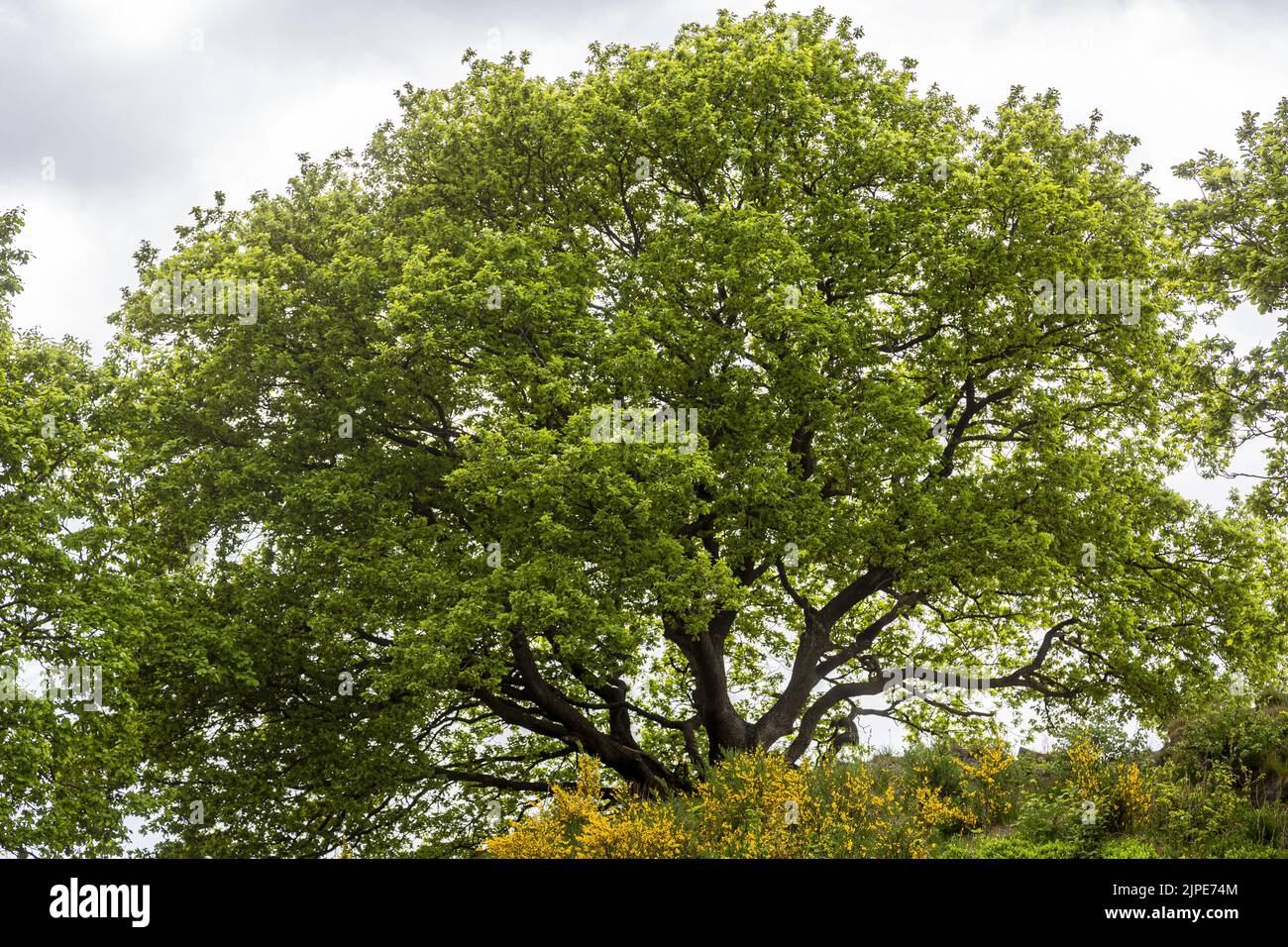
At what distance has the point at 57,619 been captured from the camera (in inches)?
637

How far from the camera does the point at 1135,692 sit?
22.1 metres

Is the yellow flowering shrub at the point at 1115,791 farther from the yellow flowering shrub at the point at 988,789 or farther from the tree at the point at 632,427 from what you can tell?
the tree at the point at 632,427

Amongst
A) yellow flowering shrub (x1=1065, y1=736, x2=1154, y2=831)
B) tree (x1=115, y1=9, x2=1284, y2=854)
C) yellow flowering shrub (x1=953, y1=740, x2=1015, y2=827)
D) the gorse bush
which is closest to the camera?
the gorse bush

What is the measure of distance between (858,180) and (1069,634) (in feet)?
37.9

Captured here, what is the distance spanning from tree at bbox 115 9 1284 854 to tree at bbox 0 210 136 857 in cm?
98

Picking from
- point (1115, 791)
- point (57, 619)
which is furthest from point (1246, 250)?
point (57, 619)

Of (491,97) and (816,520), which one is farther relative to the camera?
(491,97)

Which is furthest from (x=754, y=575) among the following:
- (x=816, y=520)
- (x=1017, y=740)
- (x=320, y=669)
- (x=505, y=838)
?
(x=505, y=838)

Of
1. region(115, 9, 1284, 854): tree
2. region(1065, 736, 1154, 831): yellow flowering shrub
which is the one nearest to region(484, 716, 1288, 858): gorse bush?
region(1065, 736, 1154, 831): yellow flowering shrub

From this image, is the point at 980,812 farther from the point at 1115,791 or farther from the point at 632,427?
the point at 632,427

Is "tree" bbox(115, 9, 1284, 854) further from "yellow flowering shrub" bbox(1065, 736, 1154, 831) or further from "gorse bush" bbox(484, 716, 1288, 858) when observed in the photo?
"yellow flowering shrub" bbox(1065, 736, 1154, 831)

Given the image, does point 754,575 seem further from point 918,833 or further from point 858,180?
point 918,833

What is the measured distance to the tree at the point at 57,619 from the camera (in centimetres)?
1536

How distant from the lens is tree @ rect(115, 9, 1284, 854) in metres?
18.8
